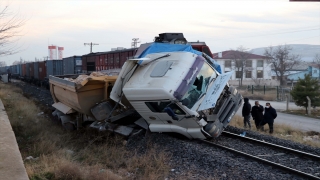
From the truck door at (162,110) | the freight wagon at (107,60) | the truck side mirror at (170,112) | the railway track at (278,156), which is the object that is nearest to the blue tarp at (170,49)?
the truck door at (162,110)

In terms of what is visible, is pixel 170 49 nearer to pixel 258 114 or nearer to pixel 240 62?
pixel 258 114

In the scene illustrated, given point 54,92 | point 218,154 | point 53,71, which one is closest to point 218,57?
point 53,71

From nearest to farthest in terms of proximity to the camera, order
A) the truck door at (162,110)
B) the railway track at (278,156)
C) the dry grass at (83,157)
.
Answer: the dry grass at (83,157) < the railway track at (278,156) < the truck door at (162,110)

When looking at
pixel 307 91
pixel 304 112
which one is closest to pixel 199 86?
pixel 307 91

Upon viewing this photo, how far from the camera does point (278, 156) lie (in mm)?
8445

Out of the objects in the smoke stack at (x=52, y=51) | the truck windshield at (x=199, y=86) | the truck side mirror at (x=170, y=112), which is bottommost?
the truck side mirror at (x=170, y=112)

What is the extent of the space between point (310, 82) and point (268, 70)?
5557 cm

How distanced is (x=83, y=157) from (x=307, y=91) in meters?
18.7

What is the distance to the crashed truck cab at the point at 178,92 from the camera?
27.0ft

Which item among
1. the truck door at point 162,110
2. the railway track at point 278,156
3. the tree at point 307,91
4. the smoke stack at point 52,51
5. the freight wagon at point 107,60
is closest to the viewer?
the railway track at point 278,156

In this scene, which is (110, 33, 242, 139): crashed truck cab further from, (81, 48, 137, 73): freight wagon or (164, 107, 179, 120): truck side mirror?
(81, 48, 137, 73): freight wagon

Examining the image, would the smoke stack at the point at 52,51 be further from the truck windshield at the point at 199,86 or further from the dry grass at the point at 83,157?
the truck windshield at the point at 199,86

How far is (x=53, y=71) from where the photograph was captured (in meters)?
30.9

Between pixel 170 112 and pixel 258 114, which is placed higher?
pixel 170 112
